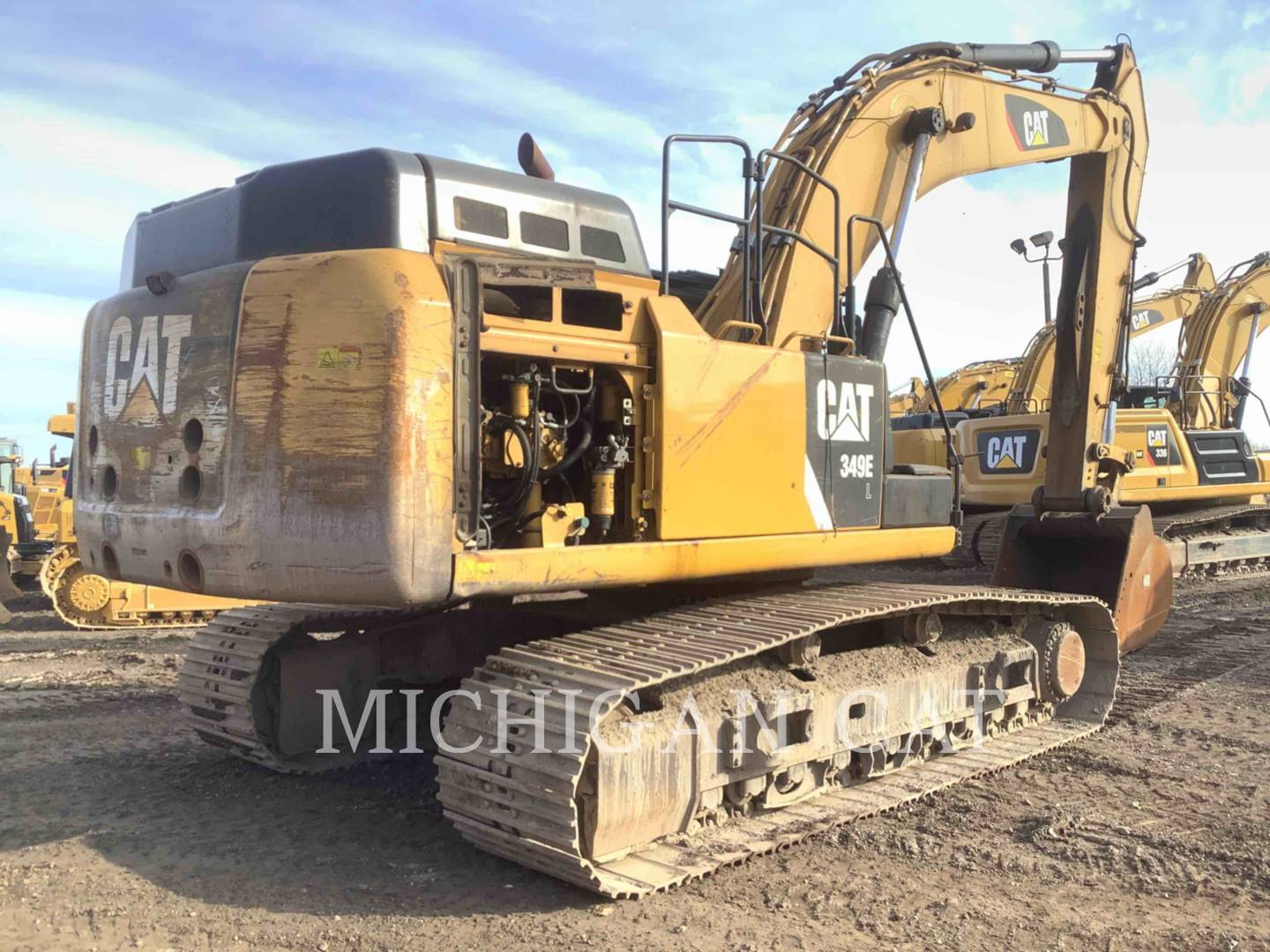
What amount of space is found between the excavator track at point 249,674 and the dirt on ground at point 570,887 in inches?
5.8

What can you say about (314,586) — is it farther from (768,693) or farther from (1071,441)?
(1071,441)

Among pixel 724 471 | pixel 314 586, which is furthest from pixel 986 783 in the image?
pixel 314 586

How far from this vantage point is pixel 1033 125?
7977 millimetres

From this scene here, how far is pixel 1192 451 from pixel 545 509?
12.1 m

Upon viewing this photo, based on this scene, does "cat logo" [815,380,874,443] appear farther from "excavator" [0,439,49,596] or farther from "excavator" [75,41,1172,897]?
"excavator" [0,439,49,596]

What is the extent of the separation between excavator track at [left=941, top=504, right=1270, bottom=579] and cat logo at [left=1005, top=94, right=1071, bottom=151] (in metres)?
5.41

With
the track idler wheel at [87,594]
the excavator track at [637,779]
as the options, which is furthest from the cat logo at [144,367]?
the track idler wheel at [87,594]

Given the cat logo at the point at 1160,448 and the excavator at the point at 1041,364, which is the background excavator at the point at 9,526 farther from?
the cat logo at the point at 1160,448

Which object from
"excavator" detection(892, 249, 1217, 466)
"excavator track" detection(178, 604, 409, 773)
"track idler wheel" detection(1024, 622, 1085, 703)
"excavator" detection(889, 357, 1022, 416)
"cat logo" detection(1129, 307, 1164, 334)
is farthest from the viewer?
"excavator" detection(889, 357, 1022, 416)

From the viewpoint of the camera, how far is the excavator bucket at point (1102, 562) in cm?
757

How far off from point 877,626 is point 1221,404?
12229mm

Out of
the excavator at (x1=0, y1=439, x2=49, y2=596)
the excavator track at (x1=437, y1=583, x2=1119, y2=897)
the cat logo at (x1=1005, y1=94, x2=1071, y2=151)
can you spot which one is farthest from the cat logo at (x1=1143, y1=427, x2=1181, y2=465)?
the excavator at (x1=0, y1=439, x2=49, y2=596)

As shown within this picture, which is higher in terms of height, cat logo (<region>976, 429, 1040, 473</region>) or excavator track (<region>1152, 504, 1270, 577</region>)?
cat logo (<region>976, 429, 1040, 473</region>)

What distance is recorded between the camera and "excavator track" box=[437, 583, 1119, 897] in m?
3.86
